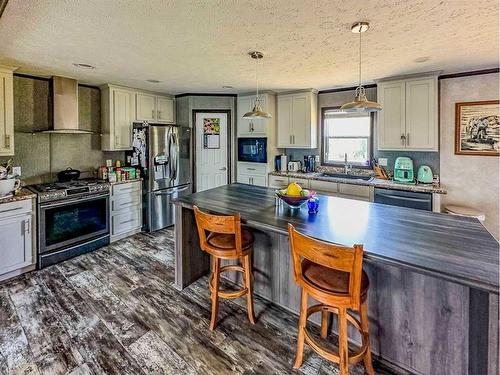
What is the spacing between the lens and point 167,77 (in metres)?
3.73

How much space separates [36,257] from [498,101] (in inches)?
230

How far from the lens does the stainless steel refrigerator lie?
439 cm

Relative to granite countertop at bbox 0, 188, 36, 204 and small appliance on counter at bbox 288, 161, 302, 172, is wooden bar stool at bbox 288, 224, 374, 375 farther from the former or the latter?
small appliance on counter at bbox 288, 161, 302, 172

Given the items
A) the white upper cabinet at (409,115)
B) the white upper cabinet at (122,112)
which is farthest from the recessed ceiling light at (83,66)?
the white upper cabinet at (409,115)

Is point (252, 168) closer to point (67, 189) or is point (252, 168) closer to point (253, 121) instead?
point (253, 121)

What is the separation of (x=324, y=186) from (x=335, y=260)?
9.62 ft

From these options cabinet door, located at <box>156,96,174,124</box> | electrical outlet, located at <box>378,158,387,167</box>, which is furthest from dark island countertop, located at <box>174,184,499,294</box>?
cabinet door, located at <box>156,96,174,124</box>

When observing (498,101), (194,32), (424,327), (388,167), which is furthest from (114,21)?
(498,101)

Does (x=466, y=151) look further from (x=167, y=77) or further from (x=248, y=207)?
(x=167, y=77)

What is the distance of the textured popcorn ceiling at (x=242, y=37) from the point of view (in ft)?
5.98

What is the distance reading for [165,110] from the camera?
5094 millimetres

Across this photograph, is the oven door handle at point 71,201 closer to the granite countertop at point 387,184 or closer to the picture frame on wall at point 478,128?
the granite countertop at point 387,184

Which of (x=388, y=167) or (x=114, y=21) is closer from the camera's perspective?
(x=114, y=21)

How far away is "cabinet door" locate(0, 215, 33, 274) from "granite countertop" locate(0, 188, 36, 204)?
200 mm
